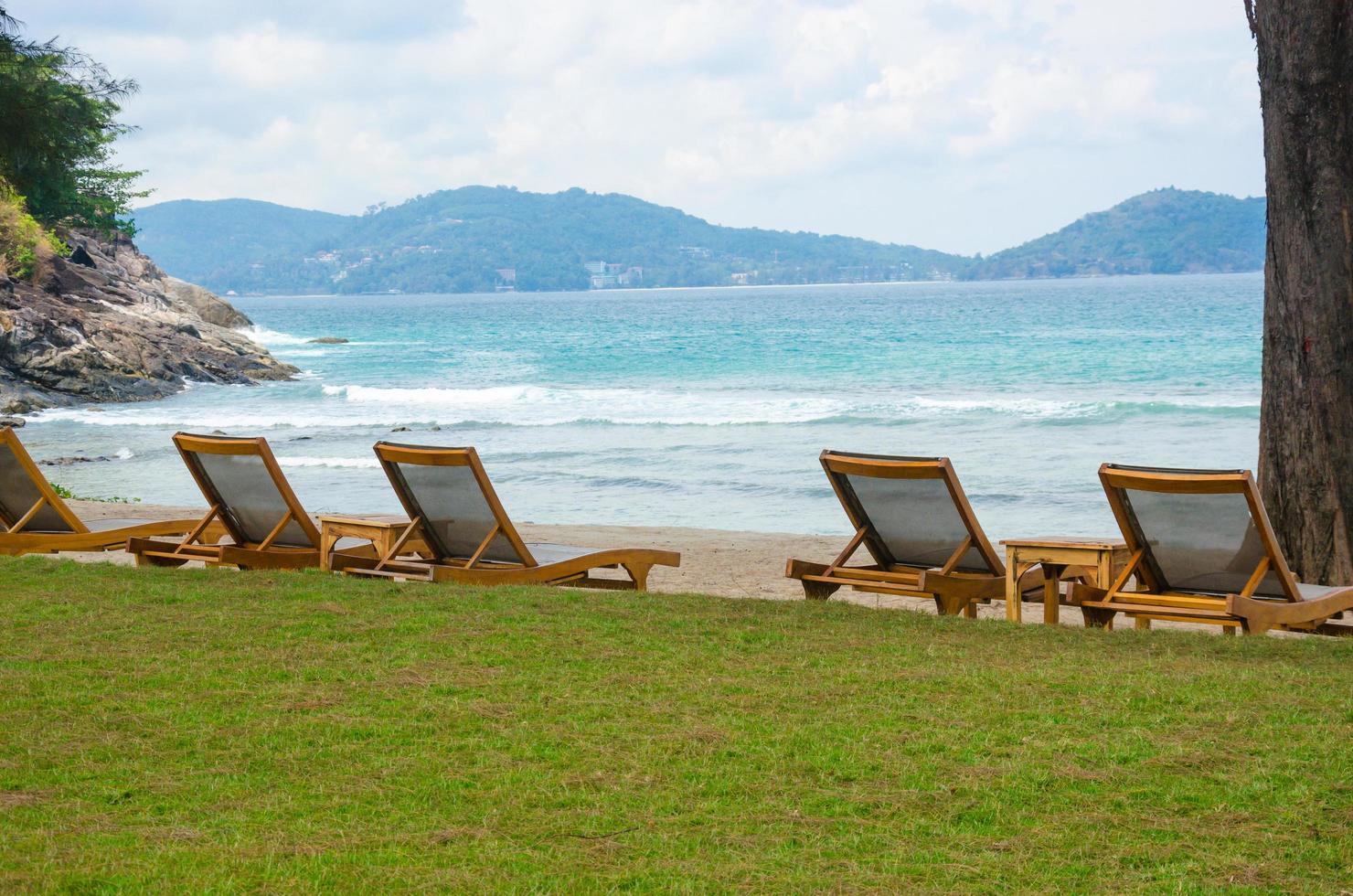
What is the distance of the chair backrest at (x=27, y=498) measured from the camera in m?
7.10

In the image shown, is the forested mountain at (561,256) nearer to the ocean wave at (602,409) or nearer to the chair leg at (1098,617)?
the ocean wave at (602,409)

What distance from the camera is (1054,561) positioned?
573 cm

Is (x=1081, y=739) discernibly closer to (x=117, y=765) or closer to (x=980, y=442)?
(x=117, y=765)

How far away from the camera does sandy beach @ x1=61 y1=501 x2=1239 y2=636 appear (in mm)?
8406

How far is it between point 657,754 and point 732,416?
2441 centimetres

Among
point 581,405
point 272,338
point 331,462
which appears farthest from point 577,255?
point 331,462

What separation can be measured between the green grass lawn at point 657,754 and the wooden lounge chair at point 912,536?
0.49 m

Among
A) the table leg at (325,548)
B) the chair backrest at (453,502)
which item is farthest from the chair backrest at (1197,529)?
the table leg at (325,548)

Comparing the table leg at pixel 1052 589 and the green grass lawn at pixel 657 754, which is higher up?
the green grass lawn at pixel 657 754

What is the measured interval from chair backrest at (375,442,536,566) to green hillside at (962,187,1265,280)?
137163 mm

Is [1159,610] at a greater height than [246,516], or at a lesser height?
lesser

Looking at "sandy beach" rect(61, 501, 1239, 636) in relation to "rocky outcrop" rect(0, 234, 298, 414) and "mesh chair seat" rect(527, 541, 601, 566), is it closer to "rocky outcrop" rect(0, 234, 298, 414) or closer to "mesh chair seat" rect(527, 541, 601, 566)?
"mesh chair seat" rect(527, 541, 601, 566)

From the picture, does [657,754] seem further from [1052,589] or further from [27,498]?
[27,498]

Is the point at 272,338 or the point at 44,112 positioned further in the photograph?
the point at 272,338
